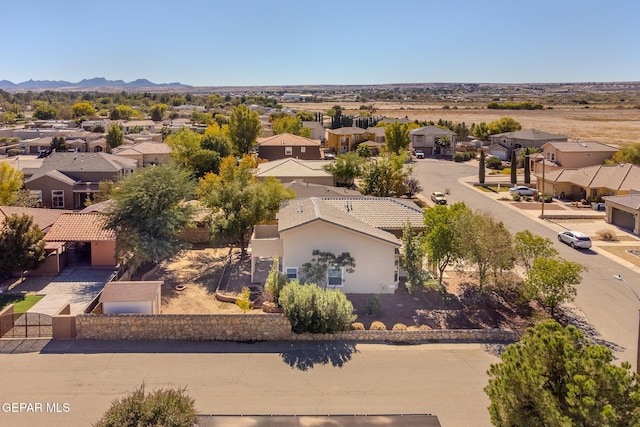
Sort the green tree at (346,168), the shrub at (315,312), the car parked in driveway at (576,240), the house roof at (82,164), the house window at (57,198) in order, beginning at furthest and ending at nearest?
the green tree at (346,168)
the house roof at (82,164)
the house window at (57,198)
the car parked in driveway at (576,240)
the shrub at (315,312)

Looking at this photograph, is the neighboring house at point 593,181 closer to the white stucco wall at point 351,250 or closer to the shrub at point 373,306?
the white stucco wall at point 351,250

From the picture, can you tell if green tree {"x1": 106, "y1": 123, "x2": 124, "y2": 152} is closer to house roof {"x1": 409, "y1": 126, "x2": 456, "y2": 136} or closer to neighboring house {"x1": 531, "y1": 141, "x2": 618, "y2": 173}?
house roof {"x1": 409, "y1": 126, "x2": 456, "y2": 136}

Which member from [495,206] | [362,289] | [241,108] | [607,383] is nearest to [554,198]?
[495,206]

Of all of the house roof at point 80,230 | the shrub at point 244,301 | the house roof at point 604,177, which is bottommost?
the shrub at point 244,301

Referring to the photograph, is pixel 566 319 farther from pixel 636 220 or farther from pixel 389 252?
pixel 636 220

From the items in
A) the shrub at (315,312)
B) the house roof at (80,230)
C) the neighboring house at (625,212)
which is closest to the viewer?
the shrub at (315,312)

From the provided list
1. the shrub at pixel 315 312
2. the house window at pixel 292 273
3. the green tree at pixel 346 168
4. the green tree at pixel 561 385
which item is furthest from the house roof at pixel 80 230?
the green tree at pixel 561 385
